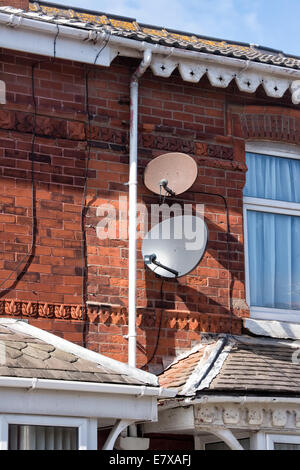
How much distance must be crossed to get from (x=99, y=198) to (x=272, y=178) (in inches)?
98.4

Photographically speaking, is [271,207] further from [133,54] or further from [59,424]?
[59,424]

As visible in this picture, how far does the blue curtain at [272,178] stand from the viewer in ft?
37.8

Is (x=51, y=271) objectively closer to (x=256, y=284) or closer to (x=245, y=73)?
(x=256, y=284)

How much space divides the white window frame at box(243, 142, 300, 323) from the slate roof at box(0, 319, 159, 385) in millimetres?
2822

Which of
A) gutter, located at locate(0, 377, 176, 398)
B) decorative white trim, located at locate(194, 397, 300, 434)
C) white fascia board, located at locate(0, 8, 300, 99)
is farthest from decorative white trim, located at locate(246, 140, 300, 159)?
gutter, located at locate(0, 377, 176, 398)

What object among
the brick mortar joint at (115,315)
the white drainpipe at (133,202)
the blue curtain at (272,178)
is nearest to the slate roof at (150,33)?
the white drainpipe at (133,202)

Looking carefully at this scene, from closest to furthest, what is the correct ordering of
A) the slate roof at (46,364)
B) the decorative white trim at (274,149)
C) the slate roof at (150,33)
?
1. the slate roof at (46,364)
2. the slate roof at (150,33)
3. the decorative white trim at (274,149)

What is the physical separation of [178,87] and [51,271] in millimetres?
2961

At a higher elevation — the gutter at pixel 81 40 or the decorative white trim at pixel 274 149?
the gutter at pixel 81 40

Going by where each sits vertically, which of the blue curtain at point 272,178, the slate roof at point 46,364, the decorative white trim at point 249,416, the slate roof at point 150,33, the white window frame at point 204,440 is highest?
the slate roof at point 150,33

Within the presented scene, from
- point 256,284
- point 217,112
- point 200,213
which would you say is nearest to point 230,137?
point 217,112

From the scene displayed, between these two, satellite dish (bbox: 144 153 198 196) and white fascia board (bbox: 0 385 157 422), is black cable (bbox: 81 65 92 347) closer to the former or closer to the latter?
satellite dish (bbox: 144 153 198 196)

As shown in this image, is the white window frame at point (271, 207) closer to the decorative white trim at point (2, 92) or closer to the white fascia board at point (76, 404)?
the white fascia board at point (76, 404)

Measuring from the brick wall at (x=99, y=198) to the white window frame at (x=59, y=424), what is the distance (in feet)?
5.47
